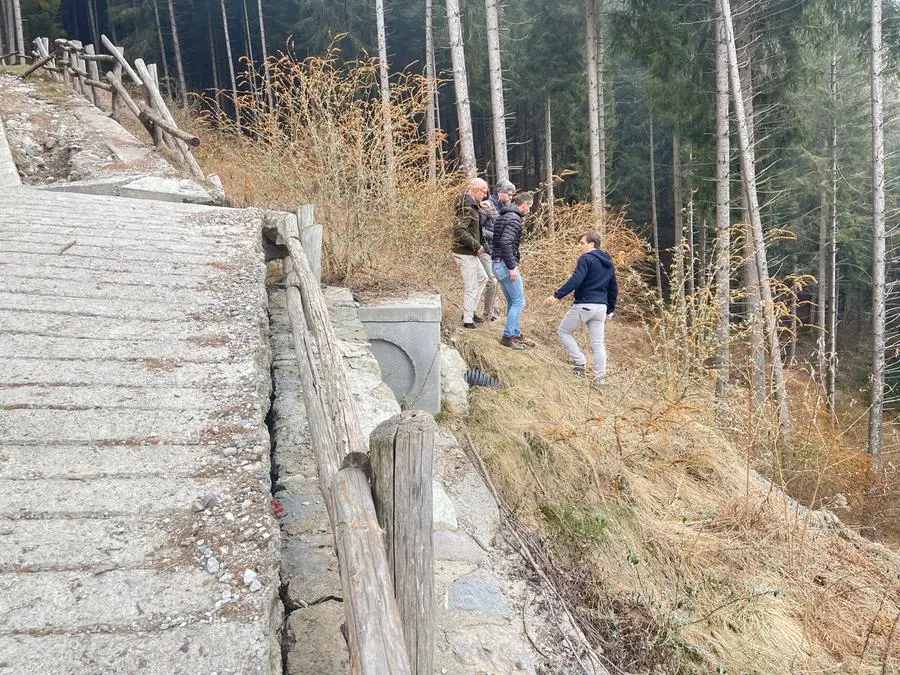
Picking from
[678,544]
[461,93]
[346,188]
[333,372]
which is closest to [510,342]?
[346,188]

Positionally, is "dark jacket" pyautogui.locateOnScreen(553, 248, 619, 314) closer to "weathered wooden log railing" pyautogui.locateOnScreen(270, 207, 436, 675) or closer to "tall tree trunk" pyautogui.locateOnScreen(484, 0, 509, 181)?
"weathered wooden log railing" pyautogui.locateOnScreen(270, 207, 436, 675)

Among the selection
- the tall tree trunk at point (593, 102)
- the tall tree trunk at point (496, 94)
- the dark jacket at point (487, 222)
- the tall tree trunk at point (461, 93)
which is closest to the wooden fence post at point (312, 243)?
the dark jacket at point (487, 222)

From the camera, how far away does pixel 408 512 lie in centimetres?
152

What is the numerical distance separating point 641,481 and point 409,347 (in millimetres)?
1915

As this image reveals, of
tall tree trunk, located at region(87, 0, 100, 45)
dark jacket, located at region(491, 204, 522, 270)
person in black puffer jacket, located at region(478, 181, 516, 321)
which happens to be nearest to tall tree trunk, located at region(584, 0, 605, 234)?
person in black puffer jacket, located at region(478, 181, 516, 321)

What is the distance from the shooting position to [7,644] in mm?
1310

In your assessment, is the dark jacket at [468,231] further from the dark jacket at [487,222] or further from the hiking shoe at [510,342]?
the hiking shoe at [510,342]

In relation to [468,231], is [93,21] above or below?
Result: above

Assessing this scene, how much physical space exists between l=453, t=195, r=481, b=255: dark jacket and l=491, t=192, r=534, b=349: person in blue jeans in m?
0.20

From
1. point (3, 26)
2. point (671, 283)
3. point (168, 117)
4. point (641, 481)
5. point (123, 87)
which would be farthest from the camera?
point (3, 26)

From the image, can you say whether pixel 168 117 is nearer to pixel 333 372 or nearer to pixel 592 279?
pixel 592 279

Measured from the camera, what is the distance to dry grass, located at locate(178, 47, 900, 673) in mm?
2826

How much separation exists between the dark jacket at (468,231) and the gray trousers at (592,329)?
1.10 m

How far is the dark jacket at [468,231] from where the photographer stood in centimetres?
587
